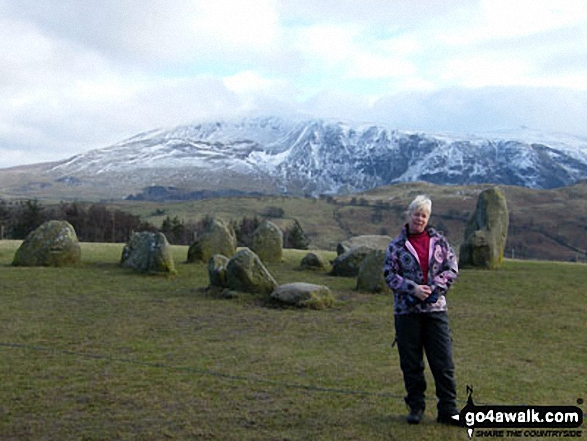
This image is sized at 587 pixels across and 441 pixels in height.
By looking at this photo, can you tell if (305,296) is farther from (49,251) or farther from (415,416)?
(49,251)

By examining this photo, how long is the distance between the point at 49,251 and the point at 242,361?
1704 centimetres

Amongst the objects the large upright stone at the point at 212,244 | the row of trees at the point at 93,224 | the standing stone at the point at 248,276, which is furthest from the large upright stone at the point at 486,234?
the row of trees at the point at 93,224

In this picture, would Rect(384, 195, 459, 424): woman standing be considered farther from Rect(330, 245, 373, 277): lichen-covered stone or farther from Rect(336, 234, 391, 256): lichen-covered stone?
Rect(336, 234, 391, 256): lichen-covered stone

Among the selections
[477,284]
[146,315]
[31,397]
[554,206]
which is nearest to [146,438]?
[31,397]

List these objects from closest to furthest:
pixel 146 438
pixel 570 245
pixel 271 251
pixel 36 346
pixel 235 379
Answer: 1. pixel 146 438
2. pixel 235 379
3. pixel 36 346
4. pixel 271 251
5. pixel 570 245

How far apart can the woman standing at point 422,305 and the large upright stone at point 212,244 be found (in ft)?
71.9

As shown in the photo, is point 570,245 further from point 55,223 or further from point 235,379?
point 235,379

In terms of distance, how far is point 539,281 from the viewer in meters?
23.8

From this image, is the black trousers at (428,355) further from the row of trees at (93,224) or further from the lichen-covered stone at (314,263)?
the row of trees at (93,224)

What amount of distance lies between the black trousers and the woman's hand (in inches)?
13.1

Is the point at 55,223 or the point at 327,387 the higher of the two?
the point at 55,223

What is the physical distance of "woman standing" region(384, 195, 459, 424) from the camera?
771cm

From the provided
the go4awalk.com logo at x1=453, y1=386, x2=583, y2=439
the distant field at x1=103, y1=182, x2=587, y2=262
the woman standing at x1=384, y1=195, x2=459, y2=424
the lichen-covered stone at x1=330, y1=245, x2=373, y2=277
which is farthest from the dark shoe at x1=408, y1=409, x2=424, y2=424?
the distant field at x1=103, y1=182, x2=587, y2=262

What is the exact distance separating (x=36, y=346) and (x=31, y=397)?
376 centimetres
